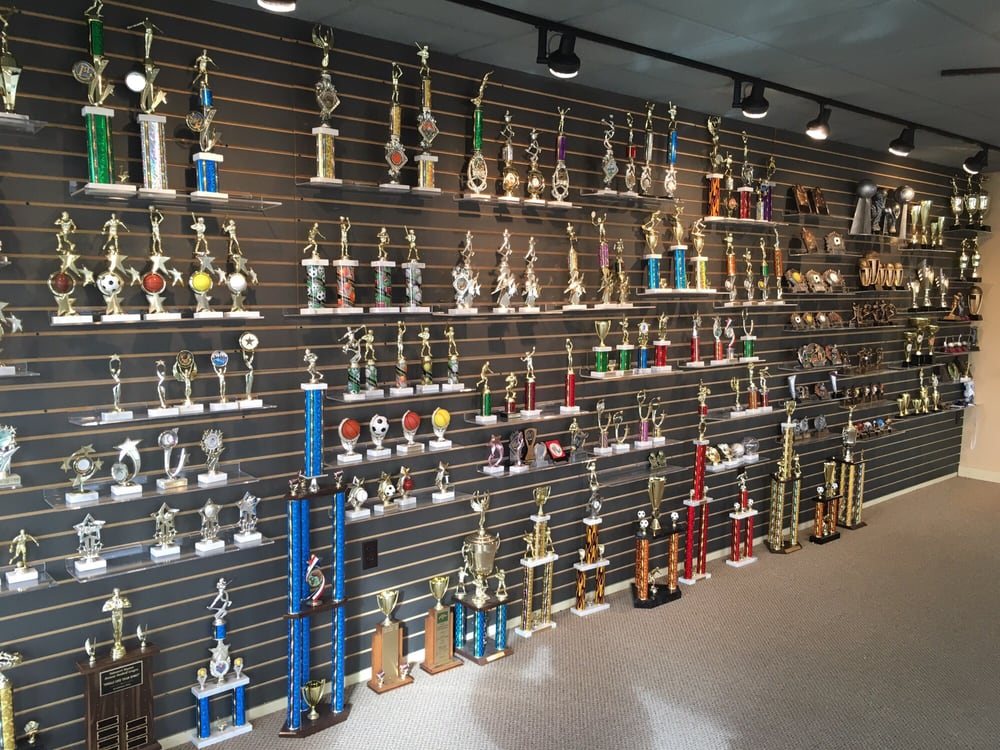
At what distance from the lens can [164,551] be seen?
3004 mm

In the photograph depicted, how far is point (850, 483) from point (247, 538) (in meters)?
4.88

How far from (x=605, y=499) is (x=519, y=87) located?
8.20 feet

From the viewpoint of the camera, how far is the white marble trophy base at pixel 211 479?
3.08 metres

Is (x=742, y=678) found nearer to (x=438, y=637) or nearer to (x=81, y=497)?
(x=438, y=637)

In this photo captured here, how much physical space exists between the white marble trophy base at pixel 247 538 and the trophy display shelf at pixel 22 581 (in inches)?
26.1

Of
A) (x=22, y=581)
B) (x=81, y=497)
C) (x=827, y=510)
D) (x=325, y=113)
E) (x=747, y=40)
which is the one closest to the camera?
(x=22, y=581)

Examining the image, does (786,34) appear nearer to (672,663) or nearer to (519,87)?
(519,87)

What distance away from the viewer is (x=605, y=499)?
191 inches

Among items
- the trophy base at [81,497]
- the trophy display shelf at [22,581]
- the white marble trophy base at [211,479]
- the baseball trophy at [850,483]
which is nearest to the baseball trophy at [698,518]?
the baseball trophy at [850,483]

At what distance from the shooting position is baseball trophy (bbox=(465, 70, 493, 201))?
3891mm

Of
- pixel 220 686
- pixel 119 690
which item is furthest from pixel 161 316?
pixel 220 686

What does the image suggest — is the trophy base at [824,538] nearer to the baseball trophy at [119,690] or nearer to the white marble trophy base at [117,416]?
the baseball trophy at [119,690]

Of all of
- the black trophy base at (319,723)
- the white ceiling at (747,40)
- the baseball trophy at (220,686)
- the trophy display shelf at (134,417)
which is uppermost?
the white ceiling at (747,40)

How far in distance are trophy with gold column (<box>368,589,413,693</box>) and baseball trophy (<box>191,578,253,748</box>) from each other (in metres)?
0.61
